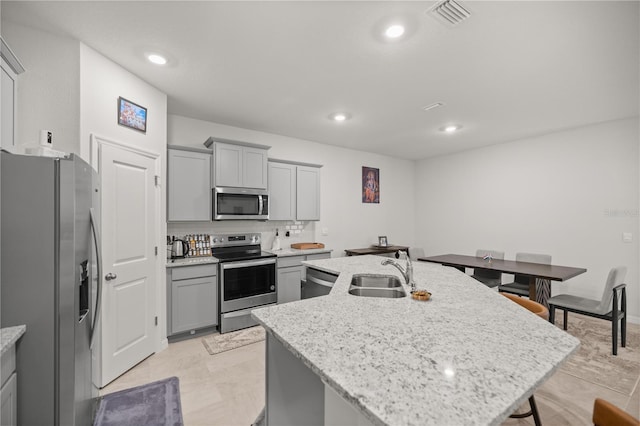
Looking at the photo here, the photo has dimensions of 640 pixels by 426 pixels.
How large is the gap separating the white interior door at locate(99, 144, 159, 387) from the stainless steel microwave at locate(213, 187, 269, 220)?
2.52 ft

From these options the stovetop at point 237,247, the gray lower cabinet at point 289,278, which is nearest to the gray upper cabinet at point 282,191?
the stovetop at point 237,247

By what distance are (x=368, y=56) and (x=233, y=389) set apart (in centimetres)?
294

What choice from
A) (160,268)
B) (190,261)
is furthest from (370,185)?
(160,268)

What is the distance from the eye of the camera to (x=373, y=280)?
7.67ft

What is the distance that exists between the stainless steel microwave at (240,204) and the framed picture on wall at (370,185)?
94.3 inches

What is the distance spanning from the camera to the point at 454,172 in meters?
5.70

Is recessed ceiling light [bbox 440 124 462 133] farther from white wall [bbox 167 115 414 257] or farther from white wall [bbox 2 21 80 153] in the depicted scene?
white wall [bbox 2 21 80 153]

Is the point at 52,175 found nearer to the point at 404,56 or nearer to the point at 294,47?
the point at 294,47

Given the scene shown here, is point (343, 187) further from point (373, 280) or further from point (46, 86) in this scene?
point (46, 86)

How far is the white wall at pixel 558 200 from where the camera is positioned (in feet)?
12.3

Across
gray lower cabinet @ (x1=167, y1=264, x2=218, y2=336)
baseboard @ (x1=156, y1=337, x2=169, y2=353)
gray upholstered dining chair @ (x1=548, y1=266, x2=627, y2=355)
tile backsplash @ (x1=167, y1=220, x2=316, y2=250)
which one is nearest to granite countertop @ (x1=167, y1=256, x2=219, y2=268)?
gray lower cabinet @ (x1=167, y1=264, x2=218, y2=336)

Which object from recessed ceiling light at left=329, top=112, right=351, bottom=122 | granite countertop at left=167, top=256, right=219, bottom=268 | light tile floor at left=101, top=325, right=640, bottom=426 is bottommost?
light tile floor at left=101, top=325, right=640, bottom=426

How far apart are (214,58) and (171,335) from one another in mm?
2810

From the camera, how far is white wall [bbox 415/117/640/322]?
3.76 meters
